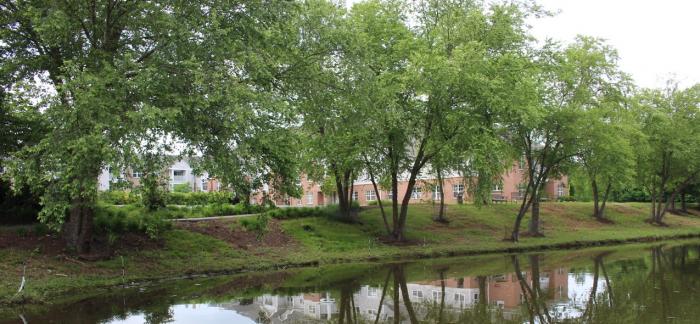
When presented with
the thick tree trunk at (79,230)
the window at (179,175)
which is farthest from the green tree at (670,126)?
the window at (179,175)

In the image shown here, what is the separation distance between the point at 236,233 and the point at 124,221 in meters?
5.66

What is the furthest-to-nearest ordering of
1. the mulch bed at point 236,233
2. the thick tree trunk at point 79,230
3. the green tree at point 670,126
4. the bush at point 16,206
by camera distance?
1. the green tree at point 670,126
2. the mulch bed at point 236,233
3. the bush at point 16,206
4. the thick tree trunk at point 79,230

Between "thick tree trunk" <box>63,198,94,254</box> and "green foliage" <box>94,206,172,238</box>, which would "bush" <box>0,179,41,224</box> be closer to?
"green foliage" <box>94,206,172,238</box>

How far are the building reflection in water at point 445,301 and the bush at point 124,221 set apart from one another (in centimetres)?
978

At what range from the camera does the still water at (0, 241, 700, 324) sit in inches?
514

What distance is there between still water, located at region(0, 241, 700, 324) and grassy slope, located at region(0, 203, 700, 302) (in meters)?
1.45

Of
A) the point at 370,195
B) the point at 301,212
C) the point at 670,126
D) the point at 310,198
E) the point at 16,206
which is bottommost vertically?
the point at 301,212

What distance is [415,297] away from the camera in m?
15.9

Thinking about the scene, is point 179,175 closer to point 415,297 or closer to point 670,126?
point 670,126

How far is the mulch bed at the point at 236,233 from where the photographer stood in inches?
1072

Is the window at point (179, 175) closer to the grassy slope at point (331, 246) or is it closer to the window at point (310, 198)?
the window at point (310, 198)

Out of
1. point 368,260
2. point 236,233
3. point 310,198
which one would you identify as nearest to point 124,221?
point 236,233

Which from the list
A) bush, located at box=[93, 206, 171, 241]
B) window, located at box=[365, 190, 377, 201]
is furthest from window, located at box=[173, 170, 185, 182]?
bush, located at box=[93, 206, 171, 241]

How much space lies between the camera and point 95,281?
1869cm
